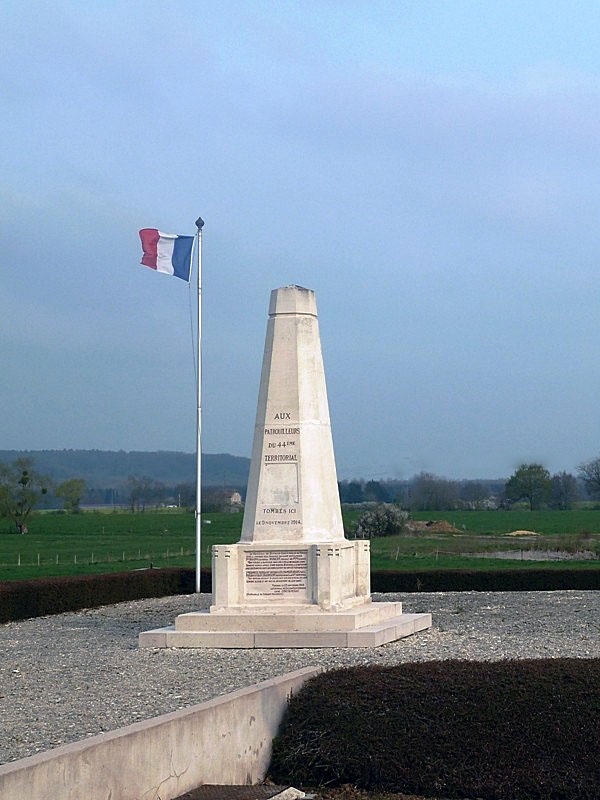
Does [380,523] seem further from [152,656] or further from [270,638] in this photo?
[152,656]

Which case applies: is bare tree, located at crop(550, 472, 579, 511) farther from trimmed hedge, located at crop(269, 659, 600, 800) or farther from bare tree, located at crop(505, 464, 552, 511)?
trimmed hedge, located at crop(269, 659, 600, 800)

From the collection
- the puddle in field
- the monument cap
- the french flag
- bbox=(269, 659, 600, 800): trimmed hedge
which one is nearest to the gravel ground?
bbox=(269, 659, 600, 800): trimmed hedge

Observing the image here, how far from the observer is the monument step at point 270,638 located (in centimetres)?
1628

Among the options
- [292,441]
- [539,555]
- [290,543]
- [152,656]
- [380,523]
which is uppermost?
[292,441]

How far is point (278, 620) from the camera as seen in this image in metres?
16.7

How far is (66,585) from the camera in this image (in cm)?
2391

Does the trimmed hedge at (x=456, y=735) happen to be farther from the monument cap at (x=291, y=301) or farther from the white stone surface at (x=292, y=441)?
the monument cap at (x=291, y=301)

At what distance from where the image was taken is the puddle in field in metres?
42.2

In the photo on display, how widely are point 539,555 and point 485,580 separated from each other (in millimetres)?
17186

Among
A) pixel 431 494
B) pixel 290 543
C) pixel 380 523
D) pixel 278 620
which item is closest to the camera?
pixel 278 620

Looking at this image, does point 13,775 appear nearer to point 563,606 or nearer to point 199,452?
point 563,606

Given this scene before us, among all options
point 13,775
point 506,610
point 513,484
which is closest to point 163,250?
point 506,610

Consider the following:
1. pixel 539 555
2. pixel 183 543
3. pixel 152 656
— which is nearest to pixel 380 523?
pixel 183 543

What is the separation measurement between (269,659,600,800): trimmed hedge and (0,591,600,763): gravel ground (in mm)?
2346
